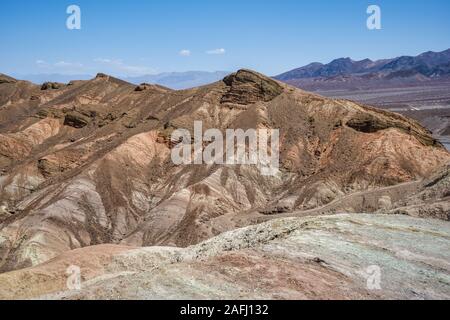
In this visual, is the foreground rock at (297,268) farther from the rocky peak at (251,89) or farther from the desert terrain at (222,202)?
the rocky peak at (251,89)

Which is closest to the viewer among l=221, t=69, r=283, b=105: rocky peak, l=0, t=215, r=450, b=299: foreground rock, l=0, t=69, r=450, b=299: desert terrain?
l=0, t=215, r=450, b=299: foreground rock

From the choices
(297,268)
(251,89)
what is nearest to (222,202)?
(251,89)

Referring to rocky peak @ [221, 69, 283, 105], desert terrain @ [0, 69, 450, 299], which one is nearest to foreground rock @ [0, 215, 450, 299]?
desert terrain @ [0, 69, 450, 299]

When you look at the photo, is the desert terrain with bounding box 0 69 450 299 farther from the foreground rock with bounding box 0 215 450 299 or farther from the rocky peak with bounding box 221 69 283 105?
the rocky peak with bounding box 221 69 283 105

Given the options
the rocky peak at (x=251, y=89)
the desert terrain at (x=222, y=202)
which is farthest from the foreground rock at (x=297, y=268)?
the rocky peak at (x=251, y=89)

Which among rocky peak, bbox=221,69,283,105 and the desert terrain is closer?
the desert terrain
